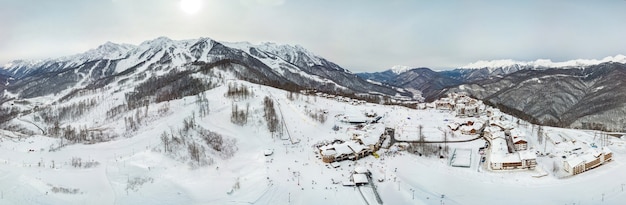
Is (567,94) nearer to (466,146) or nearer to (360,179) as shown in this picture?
(466,146)

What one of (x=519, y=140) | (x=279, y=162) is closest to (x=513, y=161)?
(x=519, y=140)

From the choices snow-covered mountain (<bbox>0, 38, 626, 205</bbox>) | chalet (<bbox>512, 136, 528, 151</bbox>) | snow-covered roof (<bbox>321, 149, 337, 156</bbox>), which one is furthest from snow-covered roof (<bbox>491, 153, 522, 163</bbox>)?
snow-covered roof (<bbox>321, 149, 337, 156</bbox>)

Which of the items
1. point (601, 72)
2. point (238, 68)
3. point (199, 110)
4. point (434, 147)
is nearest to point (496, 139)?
point (434, 147)

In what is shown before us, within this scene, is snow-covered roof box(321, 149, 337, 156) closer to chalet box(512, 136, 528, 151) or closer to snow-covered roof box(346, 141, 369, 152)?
snow-covered roof box(346, 141, 369, 152)

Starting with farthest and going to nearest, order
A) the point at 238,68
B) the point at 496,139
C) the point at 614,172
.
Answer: the point at 238,68
the point at 496,139
the point at 614,172

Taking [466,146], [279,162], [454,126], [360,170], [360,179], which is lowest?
[360,179]

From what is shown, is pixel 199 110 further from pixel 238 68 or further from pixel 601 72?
pixel 601 72

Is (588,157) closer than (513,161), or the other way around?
(588,157)
